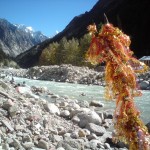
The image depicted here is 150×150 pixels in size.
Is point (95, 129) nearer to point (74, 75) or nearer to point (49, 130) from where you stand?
point (49, 130)

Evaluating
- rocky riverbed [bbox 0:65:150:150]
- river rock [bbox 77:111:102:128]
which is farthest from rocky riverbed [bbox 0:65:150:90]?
rocky riverbed [bbox 0:65:150:150]

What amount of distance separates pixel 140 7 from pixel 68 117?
12938 cm

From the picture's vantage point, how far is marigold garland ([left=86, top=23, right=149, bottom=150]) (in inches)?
206

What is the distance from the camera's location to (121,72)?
5180mm

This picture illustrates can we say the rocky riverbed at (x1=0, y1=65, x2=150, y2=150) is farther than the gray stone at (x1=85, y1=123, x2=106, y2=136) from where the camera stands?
No

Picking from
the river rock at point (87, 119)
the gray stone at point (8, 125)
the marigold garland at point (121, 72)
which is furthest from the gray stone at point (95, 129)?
the marigold garland at point (121, 72)

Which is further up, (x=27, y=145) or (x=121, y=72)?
(x=121, y=72)

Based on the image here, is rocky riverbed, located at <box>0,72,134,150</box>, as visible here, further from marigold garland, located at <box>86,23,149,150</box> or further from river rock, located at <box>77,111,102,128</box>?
marigold garland, located at <box>86,23,149,150</box>

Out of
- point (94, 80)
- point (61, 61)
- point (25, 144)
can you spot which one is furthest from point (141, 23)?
point (25, 144)

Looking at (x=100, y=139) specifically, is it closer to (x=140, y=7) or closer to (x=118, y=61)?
(x=118, y=61)

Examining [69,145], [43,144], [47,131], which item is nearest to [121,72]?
[43,144]

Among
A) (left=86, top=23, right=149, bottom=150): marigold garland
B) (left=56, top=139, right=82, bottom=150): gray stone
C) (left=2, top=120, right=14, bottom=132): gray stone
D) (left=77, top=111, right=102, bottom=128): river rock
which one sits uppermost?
(left=86, top=23, right=149, bottom=150): marigold garland

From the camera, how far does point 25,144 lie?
36.7 feet

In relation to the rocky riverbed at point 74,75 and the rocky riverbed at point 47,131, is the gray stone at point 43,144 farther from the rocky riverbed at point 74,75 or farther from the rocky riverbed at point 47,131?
the rocky riverbed at point 74,75
